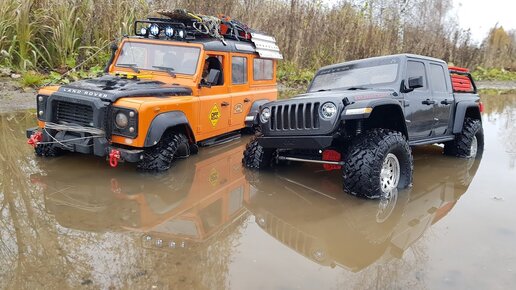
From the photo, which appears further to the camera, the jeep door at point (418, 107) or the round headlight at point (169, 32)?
the round headlight at point (169, 32)

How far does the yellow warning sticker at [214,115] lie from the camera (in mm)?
6302

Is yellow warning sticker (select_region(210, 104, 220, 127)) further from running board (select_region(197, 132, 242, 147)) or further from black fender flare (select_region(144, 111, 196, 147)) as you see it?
black fender flare (select_region(144, 111, 196, 147))

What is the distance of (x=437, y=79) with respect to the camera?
20.4 feet

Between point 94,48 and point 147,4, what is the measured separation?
6.81ft

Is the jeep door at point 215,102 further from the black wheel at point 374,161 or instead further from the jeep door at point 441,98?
the jeep door at point 441,98

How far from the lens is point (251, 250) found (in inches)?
133

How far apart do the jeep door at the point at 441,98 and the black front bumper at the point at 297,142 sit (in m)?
2.30

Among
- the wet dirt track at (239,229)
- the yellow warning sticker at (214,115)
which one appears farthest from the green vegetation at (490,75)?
the yellow warning sticker at (214,115)

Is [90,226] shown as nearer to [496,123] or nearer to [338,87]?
[338,87]

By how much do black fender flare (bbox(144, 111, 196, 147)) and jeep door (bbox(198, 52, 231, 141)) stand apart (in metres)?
0.60

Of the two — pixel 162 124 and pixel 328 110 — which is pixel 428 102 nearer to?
pixel 328 110

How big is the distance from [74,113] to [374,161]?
340 centimetres

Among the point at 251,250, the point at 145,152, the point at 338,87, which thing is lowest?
the point at 251,250

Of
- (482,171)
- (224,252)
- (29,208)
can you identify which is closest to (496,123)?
(482,171)
